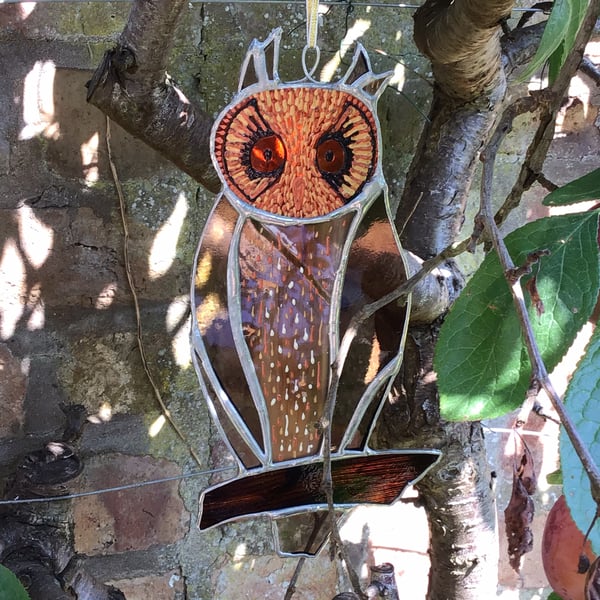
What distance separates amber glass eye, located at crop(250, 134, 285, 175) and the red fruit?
52 cm

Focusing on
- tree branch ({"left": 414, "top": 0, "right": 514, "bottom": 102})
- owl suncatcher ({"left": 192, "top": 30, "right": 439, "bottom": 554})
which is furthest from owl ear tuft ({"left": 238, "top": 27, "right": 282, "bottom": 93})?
tree branch ({"left": 414, "top": 0, "right": 514, "bottom": 102})

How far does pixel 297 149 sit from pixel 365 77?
0.35 ft

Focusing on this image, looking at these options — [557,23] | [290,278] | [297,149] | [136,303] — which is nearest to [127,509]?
[136,303]

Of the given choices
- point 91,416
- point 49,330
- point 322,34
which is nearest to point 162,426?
point 91,416

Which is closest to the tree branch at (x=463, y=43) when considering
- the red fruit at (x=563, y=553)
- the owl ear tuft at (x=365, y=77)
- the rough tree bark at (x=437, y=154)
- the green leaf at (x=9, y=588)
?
the rough tree bark at (x=437, y=154)

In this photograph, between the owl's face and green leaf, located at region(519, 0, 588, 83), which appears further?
the owl's face

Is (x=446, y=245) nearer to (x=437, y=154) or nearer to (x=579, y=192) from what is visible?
(x=437, y=154)

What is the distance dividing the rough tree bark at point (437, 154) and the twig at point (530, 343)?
0.27 meters

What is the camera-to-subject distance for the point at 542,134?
593 mm

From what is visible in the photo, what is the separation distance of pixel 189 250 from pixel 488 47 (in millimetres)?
588

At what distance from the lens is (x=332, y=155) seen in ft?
2.26

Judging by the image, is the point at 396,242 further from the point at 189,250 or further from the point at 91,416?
the point at 91,416

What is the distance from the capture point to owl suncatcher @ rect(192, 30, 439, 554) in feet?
2.22

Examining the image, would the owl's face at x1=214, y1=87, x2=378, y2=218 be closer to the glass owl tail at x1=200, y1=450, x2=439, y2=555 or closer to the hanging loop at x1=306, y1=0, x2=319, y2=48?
the hanging loop at x1=306, y1=0, x2=319, y2=48
